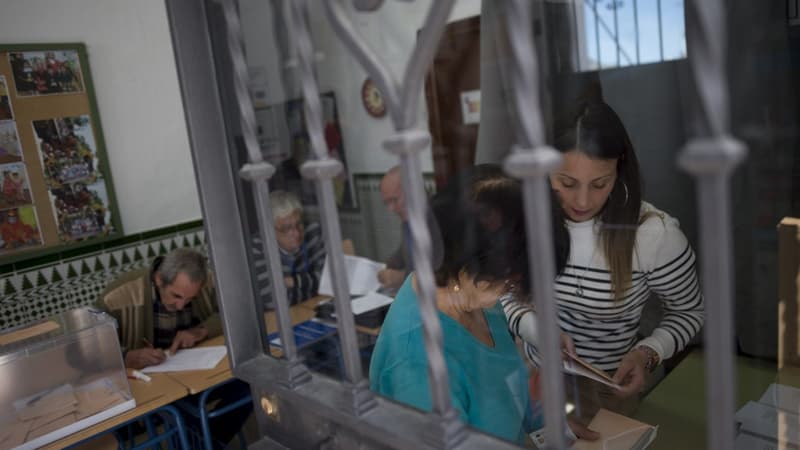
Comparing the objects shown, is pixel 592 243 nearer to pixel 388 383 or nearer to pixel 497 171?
pixel 497 171

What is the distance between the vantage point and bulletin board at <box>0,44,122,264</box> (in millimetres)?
3381

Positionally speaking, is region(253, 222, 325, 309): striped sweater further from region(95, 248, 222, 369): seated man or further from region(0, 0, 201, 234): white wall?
region(0, 0, 201, 234): white wall

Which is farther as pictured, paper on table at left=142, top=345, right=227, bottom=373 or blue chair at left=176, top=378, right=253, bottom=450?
paper on table at left=142, top=345, right=227, bottom=373

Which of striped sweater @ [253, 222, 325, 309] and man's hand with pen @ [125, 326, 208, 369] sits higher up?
striped sweater @ [253, 222, 325, 309]

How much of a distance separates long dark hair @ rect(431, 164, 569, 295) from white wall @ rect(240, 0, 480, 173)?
6 centimetres

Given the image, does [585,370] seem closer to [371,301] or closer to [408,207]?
[371,301]

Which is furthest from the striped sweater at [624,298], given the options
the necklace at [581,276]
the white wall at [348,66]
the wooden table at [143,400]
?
the wooden table at [143,400]

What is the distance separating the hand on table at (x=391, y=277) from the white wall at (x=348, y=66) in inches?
5.9

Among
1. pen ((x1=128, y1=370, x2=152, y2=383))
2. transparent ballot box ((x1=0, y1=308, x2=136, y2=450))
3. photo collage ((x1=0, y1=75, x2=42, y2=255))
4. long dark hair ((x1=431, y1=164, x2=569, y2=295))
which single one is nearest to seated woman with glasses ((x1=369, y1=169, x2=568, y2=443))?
long dark hair ((x1=431, y1=164, x2=569, y2=295))

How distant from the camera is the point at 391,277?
0.90 metres

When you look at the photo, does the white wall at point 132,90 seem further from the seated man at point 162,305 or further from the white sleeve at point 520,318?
the white sleeve at point 520,318

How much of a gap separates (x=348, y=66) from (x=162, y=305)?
262cm

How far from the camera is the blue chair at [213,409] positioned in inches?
103

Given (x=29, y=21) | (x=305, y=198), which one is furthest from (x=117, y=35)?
(x=305, y=198)
